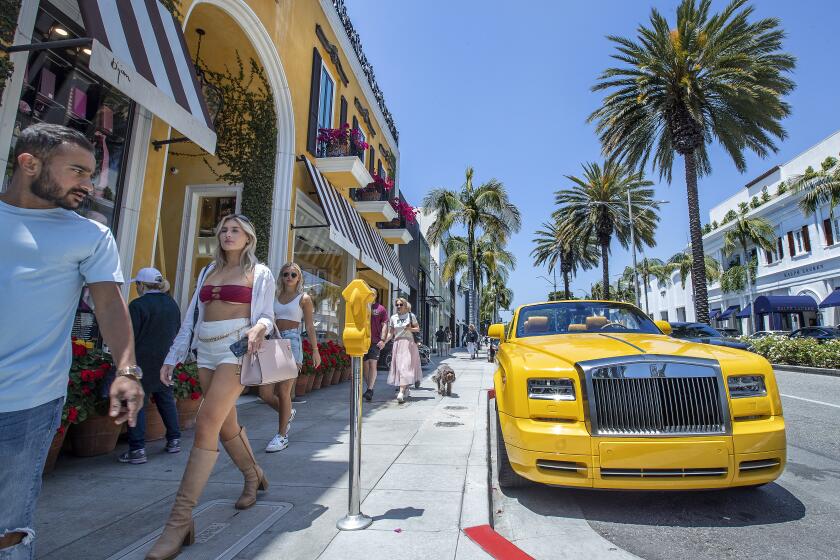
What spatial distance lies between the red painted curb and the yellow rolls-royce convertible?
56 cm

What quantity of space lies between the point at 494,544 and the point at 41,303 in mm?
2415

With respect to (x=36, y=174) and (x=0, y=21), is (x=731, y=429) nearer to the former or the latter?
(x=36, y=174)

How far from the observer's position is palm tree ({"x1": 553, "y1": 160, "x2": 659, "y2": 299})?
30.6m

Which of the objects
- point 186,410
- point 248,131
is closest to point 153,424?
point 186,410

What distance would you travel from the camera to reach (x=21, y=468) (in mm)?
1511

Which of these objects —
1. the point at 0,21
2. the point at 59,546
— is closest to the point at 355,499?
the point at 59,546

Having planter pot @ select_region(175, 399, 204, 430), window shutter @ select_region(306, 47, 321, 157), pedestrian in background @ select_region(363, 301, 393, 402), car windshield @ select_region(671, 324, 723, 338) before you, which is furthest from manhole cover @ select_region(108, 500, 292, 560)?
car windshield @ select_region(671, 324, 723, 338)

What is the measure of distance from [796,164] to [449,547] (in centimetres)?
4294

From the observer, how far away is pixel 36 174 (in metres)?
1.65

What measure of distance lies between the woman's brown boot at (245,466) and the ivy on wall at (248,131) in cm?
646

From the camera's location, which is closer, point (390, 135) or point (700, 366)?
point (700, 366)

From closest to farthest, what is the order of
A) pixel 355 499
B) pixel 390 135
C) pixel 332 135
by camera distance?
1. pixel 355 499
2. pixel 332 135
3. pixel 390 135

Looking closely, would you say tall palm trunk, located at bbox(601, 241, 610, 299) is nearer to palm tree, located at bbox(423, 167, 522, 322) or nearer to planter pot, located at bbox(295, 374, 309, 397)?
palm tree, located at bbox(423, 167, 522, 322)

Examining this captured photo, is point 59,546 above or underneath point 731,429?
underneath
